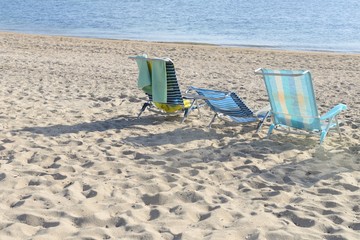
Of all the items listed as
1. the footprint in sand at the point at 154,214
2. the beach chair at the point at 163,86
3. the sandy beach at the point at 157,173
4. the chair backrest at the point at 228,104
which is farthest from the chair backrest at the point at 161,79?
the footprint in sand at the point at 154,214

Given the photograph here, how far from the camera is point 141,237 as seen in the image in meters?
3.60

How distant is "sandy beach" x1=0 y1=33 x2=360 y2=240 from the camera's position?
3.81 meters

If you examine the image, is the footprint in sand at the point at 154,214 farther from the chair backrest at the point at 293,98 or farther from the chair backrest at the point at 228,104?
the chair backrest at the point at 228,104

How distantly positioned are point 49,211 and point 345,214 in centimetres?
215

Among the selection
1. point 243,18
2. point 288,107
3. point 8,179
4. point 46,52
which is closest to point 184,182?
point 8,179

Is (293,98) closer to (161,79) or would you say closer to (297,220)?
(161,79)

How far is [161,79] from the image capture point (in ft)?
22.9

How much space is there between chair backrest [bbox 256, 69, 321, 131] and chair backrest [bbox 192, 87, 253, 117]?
0.58 meters

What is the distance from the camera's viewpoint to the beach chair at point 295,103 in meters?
5.83

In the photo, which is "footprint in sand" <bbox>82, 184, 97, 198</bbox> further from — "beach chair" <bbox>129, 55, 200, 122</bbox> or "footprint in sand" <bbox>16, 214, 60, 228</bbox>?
"beach chair" <bbox>129, 55, 200, 122</bbox>

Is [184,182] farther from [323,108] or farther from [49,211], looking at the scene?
[323,108]

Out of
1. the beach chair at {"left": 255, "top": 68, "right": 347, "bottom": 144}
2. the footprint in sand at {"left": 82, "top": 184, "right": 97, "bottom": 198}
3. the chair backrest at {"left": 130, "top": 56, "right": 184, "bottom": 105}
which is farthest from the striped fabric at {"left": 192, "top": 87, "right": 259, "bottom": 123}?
the footprint in sand at {"left": 82, "top": 184, "right": 97, "bottom": 198}

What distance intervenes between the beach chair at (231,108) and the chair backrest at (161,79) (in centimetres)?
43

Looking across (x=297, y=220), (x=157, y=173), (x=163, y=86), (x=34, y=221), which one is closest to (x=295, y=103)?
(x=163, y=86)
